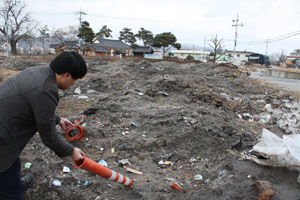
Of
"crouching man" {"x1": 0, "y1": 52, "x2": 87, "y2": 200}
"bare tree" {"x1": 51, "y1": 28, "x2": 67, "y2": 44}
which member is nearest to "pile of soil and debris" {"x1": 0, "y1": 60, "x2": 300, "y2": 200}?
"crouching man" {"x1": 0, "y1": 52, "x2": 87, "y2": 200}

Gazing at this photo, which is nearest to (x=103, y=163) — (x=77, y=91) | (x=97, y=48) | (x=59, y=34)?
(x=77, y=91)

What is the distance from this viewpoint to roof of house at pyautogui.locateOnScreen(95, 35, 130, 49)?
124ft

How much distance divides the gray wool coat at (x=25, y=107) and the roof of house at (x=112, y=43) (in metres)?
37.3

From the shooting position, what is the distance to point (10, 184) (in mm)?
1740

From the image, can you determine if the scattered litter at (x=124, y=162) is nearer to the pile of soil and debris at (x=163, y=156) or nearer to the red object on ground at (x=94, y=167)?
the pile of soil and debris at (x=163, y=156)

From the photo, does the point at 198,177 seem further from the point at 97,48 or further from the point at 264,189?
the point at 97,48

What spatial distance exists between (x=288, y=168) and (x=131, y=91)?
5.29 metres

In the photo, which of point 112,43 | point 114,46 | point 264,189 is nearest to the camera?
point 264,189

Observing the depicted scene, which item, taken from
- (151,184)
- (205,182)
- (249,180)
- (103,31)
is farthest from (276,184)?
(103,31)

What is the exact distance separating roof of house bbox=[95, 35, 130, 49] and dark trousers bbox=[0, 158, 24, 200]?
37.2m

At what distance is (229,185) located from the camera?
242cm

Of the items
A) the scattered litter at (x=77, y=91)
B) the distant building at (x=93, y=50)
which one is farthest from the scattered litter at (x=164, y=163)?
the distant building at (x=93, y=50)

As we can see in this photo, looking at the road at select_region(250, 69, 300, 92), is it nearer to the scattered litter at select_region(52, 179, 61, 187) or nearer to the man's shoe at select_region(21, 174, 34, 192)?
the scattered litter at select_region(52, 179, 61, 187)

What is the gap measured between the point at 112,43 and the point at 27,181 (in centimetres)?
3840
